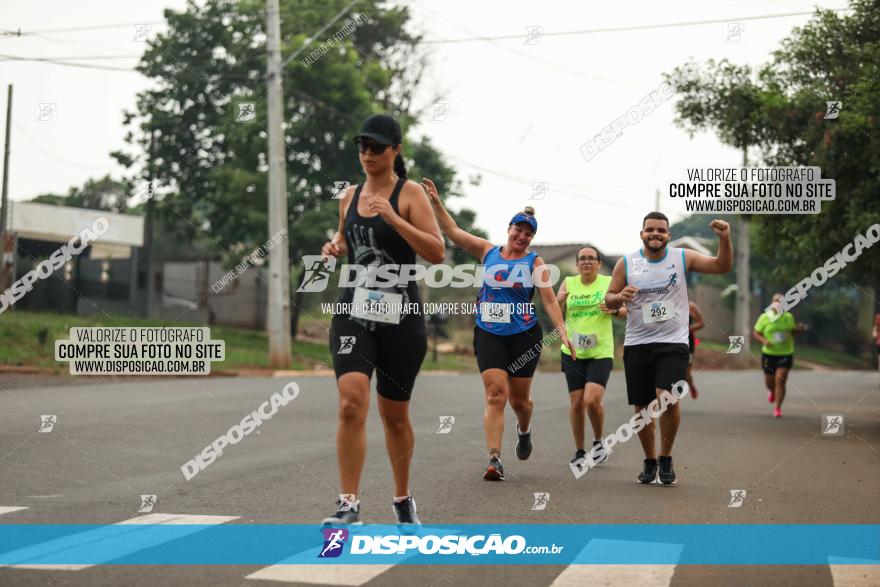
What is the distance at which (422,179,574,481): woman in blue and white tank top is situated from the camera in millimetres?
8578

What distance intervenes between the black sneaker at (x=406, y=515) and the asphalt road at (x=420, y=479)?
0.47 meters

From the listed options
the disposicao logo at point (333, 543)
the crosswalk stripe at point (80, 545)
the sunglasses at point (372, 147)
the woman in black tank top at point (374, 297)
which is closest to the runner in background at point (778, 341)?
the crosswalk stripe at point (80, 545)

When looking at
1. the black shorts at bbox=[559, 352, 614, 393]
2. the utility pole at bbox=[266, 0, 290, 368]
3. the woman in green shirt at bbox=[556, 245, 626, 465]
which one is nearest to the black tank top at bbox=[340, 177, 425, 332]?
the woman in green shirt at bbox=[556, 245, 626, 465]

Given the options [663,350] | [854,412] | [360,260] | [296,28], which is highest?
[296,28]

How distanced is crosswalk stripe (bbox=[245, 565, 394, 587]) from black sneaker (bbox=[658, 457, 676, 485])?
383 cm

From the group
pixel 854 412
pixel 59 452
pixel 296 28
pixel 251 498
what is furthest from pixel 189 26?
pixel 251 498

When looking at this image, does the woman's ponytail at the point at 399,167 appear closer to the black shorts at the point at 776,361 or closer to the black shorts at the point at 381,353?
the black shorts at the point at 381,353

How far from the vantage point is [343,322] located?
536 cm

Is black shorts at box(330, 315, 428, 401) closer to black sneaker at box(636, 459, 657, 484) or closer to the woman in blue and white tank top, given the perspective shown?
the woman in blue and white tank top

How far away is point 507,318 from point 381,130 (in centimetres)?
374

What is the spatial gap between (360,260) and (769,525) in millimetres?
3230

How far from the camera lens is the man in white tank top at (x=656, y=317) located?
8.34 metres

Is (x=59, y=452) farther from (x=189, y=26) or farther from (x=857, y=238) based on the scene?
(x=189, y=26)

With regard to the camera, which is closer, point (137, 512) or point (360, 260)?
point (360, 260)
